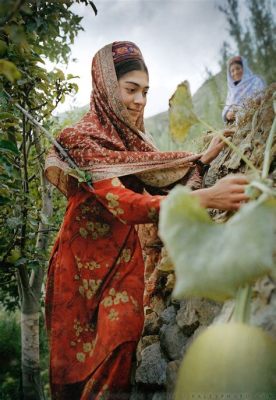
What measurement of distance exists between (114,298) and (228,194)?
715mm

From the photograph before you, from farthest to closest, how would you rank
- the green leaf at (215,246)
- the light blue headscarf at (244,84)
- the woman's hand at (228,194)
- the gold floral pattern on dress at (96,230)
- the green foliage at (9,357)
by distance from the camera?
1. the light blue headscarf at (244,84)
2. the green foliage at (9,357)
3. the gold floral pattern on dress at (96,230)
4. the woman's hand at (228,194)
5. the green leaf at (215,246)

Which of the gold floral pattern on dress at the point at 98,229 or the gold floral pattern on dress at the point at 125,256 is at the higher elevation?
the gold floral pattern on dress at the point at 98,229

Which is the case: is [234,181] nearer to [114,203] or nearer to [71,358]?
[114,203]

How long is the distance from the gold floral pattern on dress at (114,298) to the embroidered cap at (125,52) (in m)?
1.08

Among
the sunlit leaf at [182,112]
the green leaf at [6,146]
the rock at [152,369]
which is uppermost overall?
the green leaf at [6,146]

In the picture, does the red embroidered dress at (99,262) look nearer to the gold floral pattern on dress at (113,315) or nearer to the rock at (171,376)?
the gold floral pattern on dress at (113,315)

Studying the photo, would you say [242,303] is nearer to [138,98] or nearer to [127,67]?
[138,98]

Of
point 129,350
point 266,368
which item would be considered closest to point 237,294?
point 266,368

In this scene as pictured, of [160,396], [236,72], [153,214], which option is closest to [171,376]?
[160,396]

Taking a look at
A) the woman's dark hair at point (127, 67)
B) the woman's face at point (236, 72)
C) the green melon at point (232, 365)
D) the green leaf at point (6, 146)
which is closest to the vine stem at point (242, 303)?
the green melon at point (232, 365)

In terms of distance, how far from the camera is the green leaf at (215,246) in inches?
28.0

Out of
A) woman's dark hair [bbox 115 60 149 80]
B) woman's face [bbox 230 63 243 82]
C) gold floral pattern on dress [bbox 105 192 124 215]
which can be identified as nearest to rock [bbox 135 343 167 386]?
gold floral pattern on dress [bbox 105 192 124 215]

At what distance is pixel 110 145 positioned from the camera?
1645 mm

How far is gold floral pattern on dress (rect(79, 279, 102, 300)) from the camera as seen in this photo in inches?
62.7
